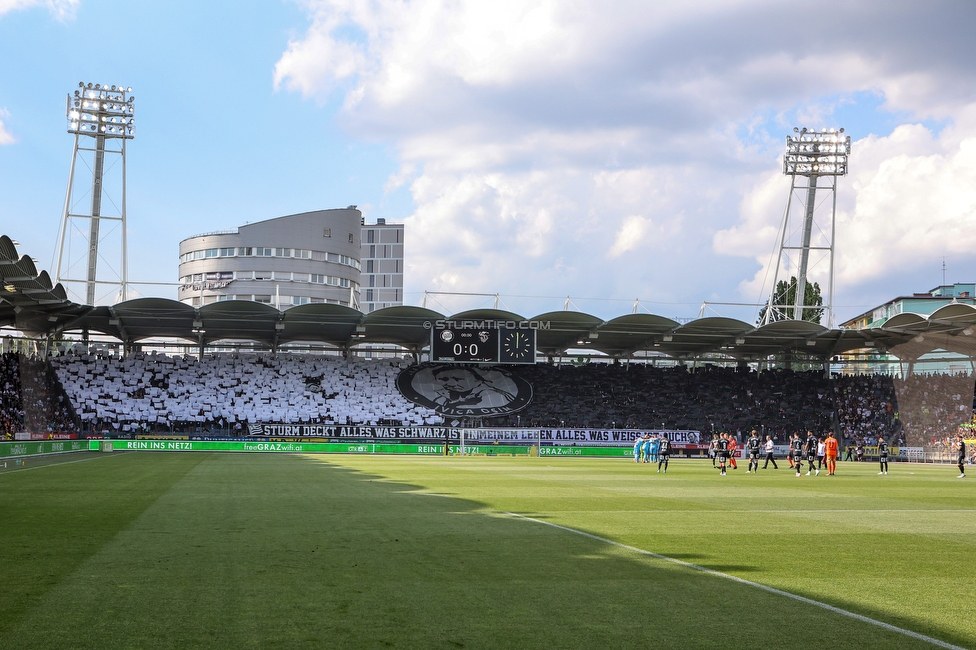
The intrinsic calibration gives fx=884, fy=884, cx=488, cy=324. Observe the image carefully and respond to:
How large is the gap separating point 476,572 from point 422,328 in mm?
54766

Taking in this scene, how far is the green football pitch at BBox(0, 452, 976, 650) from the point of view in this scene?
7.21 metres

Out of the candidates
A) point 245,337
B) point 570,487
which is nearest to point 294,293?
point 245,337

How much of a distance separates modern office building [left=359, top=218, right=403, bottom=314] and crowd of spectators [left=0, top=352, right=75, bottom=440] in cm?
9162

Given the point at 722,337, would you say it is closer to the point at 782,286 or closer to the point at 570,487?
the point at 782,286

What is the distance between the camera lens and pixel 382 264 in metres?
152

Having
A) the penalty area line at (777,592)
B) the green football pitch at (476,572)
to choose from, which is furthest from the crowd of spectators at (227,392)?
the penalty area line at (777,592)

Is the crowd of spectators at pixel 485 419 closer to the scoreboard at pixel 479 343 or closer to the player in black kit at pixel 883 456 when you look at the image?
the scoreboard at pixel 479 343

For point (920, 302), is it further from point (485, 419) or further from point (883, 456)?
point (883, 456)

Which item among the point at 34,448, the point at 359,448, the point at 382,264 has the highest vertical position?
the point at 382,264

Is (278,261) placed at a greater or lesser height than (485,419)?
greater

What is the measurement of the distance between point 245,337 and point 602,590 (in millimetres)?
62783

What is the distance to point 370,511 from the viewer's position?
16938mm

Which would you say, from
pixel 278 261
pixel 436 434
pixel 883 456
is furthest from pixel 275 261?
pixel 883 456

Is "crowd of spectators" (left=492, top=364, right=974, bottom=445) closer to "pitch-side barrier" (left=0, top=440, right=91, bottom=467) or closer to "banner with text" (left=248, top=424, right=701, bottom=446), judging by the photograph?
"banner with text" (left=248, top=424, right=701, bottom=446)
